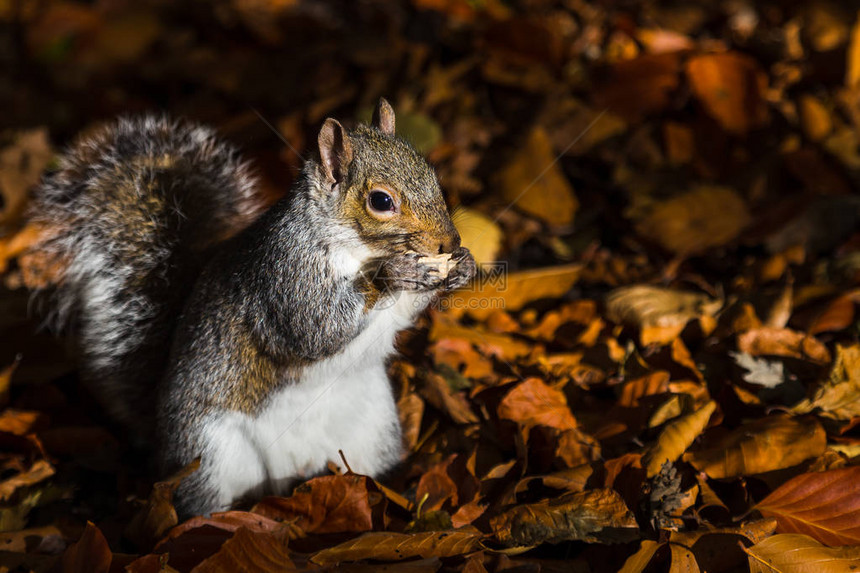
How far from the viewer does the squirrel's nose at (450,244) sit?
6.18 feet

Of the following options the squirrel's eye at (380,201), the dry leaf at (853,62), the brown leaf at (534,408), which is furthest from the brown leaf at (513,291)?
the dry leaf at (853,62)

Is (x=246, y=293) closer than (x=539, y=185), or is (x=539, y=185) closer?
(x=246, y=293)

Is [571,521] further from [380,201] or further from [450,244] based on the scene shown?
[380,201]

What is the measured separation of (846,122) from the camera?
3168 millimetres

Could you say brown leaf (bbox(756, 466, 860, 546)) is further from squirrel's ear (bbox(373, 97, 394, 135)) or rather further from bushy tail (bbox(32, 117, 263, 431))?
bushy tail (bbox(32, 117, 263, 431))

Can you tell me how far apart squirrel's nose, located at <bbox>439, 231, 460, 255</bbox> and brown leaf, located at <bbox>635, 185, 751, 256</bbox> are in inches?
47.4

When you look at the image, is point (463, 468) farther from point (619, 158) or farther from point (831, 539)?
point (619, 158)

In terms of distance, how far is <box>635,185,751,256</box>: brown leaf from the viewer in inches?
111

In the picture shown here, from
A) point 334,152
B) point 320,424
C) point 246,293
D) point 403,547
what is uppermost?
point 334,152

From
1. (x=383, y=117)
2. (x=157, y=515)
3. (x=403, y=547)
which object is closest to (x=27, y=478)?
(x=157, y=515)

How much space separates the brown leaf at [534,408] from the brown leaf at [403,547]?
463 mm

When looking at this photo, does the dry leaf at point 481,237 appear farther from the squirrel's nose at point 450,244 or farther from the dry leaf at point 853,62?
the dry leaf at point 853,62

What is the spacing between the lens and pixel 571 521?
1746 millimetres

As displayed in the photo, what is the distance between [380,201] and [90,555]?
100 centimetres
